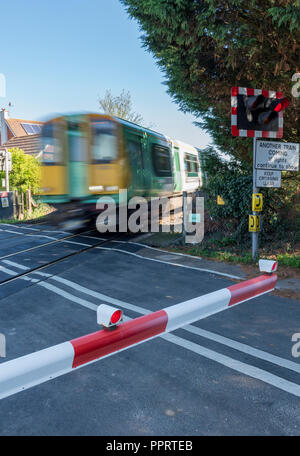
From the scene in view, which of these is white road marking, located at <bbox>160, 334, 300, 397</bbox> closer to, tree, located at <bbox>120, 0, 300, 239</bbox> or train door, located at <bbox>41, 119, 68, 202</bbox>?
tree, located at <bbox>120, 0, 300, 239</bbox>

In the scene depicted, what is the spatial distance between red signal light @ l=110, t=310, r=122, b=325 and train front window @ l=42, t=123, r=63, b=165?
381 inches

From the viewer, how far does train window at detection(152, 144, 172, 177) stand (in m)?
13.1

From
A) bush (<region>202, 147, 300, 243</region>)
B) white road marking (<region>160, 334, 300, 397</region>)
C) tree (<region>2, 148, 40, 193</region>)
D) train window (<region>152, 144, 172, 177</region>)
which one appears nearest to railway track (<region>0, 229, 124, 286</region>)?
train window (<region>152, 144, 172, 177</region>)

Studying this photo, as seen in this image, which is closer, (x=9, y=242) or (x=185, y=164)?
(x=9, y=242)

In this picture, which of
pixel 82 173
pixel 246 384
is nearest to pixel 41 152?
pixel 82 173

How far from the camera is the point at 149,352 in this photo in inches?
151

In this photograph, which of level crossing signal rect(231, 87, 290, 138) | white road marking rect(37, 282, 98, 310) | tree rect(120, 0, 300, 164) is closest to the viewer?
white road marking rect(37, 282, 98, 310)

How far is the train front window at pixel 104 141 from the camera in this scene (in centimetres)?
1044

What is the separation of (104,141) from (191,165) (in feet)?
29.0

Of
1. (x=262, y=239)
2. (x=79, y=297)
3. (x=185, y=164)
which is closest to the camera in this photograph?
(x=79, y=297)

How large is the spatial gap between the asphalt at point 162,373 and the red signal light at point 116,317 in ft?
3.16

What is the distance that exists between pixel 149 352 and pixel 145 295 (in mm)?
2081

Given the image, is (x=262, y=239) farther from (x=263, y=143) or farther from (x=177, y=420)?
(x=177, y=420)

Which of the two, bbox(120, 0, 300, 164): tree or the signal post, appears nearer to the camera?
bbox(120, 0, 300, 164): tree
